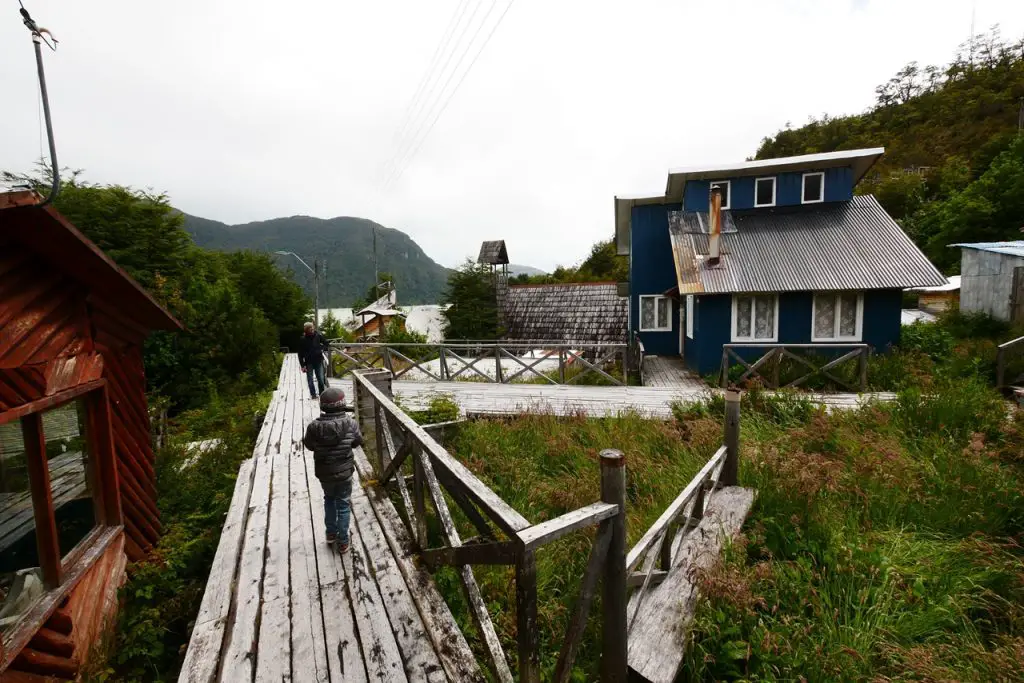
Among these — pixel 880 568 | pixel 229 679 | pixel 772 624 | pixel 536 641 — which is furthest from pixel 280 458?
pixel 880 568

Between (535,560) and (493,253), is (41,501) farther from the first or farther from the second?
(493,253)

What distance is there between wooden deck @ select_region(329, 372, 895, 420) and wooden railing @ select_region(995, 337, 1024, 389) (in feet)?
5.39

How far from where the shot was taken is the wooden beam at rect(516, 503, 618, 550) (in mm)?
1792

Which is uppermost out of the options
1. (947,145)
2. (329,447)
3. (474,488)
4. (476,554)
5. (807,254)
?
(947,145)

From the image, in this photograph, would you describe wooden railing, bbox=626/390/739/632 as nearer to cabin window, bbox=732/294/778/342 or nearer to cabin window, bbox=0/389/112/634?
cabin window, bbox=0/389/112/634

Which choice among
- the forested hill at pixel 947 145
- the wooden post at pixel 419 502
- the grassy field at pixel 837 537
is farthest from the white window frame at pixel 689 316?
the forested hill at pixel 947 145

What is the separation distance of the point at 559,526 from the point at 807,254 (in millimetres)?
12886

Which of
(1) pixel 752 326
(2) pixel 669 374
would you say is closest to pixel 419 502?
(2) pixel 669 374

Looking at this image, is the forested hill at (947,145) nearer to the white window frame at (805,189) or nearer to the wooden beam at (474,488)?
the white window frame at (805,189)

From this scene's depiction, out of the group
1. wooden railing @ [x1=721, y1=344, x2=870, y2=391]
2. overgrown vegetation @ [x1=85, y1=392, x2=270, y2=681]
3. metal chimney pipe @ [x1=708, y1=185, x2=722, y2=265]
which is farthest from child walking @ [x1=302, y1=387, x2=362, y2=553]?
metal chimney pipe @ [x1=708, y1=185, x2=722, y2=265]

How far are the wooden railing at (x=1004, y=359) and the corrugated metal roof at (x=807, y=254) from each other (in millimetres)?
2557

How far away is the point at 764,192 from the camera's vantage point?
1384 cm

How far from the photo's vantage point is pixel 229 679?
2.47 metres

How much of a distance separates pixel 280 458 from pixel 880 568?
21.5 ft
